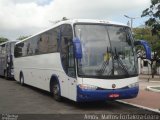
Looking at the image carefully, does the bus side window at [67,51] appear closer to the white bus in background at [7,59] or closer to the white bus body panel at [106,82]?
the white bus body panel at [106,82]

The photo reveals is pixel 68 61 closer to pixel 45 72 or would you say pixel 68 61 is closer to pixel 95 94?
pixel 95 94

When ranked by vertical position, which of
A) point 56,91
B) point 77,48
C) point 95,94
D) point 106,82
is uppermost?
point 77,48

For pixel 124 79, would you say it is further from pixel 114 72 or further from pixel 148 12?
pixel 148 12

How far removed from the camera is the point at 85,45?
47.1 ft

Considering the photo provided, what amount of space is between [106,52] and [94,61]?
0.65 metres

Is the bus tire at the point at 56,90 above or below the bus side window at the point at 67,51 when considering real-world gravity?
below

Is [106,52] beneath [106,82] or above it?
above

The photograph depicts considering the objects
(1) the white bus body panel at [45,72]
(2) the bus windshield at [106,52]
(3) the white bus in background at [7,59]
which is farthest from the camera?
(3) the white bus in background at [7,59]

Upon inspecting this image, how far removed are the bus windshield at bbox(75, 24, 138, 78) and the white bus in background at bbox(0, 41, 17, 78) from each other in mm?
17679

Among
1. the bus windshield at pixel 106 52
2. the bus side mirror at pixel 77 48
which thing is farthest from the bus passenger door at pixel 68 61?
the bus side mirror at pixel 77 48

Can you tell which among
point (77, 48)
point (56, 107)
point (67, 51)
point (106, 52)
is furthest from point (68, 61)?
point (77, 48)

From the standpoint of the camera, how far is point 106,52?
1452cm

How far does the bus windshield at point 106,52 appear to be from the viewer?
14148 mm

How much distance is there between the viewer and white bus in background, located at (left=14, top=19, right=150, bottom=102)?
14.0 m
